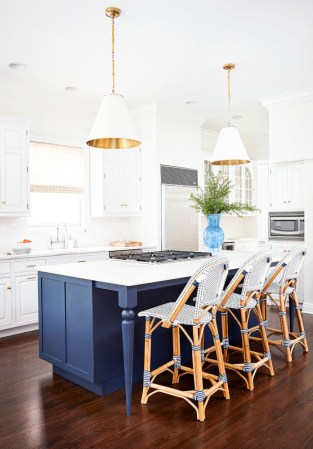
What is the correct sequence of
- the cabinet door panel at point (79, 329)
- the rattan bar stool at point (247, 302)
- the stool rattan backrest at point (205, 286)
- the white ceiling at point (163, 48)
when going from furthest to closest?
the white ceiling at point (163, 48) < the rattan bar stool at point (247, 302) < the cabinet door panel at point (79, 329) < the stool rattan backrest at point (205, 286)

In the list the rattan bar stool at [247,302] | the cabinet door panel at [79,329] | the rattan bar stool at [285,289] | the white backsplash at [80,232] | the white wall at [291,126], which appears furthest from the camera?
the white wall at [291,126]

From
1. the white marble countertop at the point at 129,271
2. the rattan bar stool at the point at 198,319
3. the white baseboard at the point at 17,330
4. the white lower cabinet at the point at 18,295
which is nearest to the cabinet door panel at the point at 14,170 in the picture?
the white lower cabinet at the point at 18,295

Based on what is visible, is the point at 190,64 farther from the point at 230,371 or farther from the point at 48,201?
the point at 230,371

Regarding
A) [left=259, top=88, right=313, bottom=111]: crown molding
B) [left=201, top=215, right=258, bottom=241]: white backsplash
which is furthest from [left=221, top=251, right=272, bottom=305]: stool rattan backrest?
[left=201, top=215, right=258, bottom=241]: white backsplash

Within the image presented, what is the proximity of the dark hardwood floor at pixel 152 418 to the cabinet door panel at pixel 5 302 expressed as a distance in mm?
1200

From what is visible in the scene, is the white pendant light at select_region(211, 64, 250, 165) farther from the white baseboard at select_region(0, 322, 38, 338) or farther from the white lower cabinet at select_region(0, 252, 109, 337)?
the white baseboard at select_region(0, 322, 38, 338)

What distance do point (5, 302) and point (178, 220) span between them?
2.98m

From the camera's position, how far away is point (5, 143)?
15.4 feet

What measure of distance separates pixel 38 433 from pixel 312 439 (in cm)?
159

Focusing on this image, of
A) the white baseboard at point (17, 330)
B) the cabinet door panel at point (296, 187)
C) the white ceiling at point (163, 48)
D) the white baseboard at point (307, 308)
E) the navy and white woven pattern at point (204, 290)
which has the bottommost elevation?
the white baseboard at point (17, 330)

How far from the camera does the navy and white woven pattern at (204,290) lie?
2.50 m

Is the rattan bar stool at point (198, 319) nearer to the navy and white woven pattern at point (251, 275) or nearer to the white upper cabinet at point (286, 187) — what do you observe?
the navy and white woven pattern at point (251, 275)

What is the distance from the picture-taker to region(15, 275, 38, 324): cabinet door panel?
177 inches

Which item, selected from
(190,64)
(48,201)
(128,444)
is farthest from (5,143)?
(128,444)
